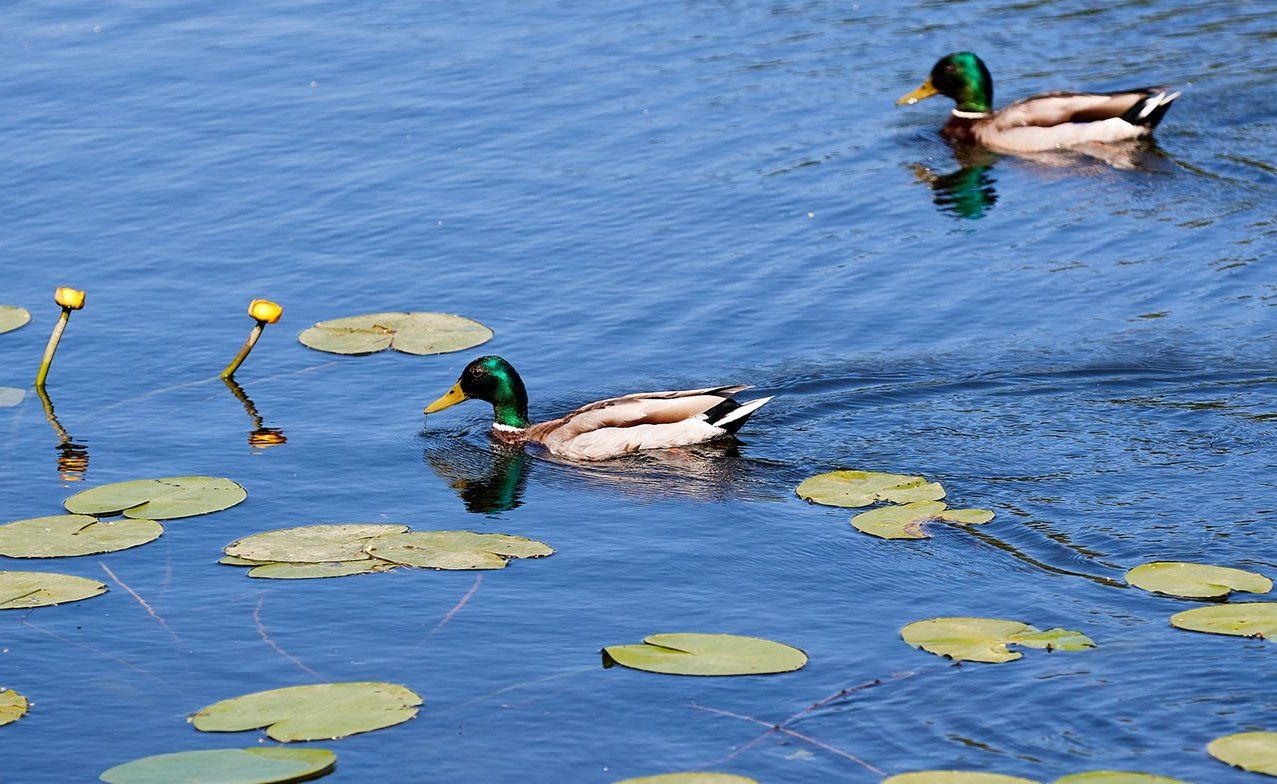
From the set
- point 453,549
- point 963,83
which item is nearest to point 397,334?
point 453,549

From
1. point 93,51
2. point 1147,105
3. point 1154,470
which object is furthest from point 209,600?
point 93,51

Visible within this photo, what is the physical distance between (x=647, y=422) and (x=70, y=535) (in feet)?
12.0

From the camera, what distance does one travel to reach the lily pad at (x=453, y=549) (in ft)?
33.0

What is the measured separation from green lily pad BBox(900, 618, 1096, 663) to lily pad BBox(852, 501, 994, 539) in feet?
4.52

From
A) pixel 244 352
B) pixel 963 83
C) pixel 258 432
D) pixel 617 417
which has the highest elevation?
pixel 963 83

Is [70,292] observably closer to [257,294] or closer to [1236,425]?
[257,294]

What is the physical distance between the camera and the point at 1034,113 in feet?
61.6

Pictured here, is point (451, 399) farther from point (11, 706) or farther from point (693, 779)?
point (693, 779)

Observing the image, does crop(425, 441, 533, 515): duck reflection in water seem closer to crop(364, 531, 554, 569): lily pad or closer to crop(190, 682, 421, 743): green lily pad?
crop(364, 531, 554, 569): lily pad

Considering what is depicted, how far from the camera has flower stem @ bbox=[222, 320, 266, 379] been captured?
12961 millimetres

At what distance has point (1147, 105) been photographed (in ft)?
59.8

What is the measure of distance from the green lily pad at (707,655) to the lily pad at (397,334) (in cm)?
541

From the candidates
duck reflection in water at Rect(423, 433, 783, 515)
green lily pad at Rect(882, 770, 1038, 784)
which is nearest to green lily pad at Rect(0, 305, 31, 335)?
duck reflection in water at Rect(423, 433, 783, 515)

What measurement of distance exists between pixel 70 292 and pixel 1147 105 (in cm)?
1076
